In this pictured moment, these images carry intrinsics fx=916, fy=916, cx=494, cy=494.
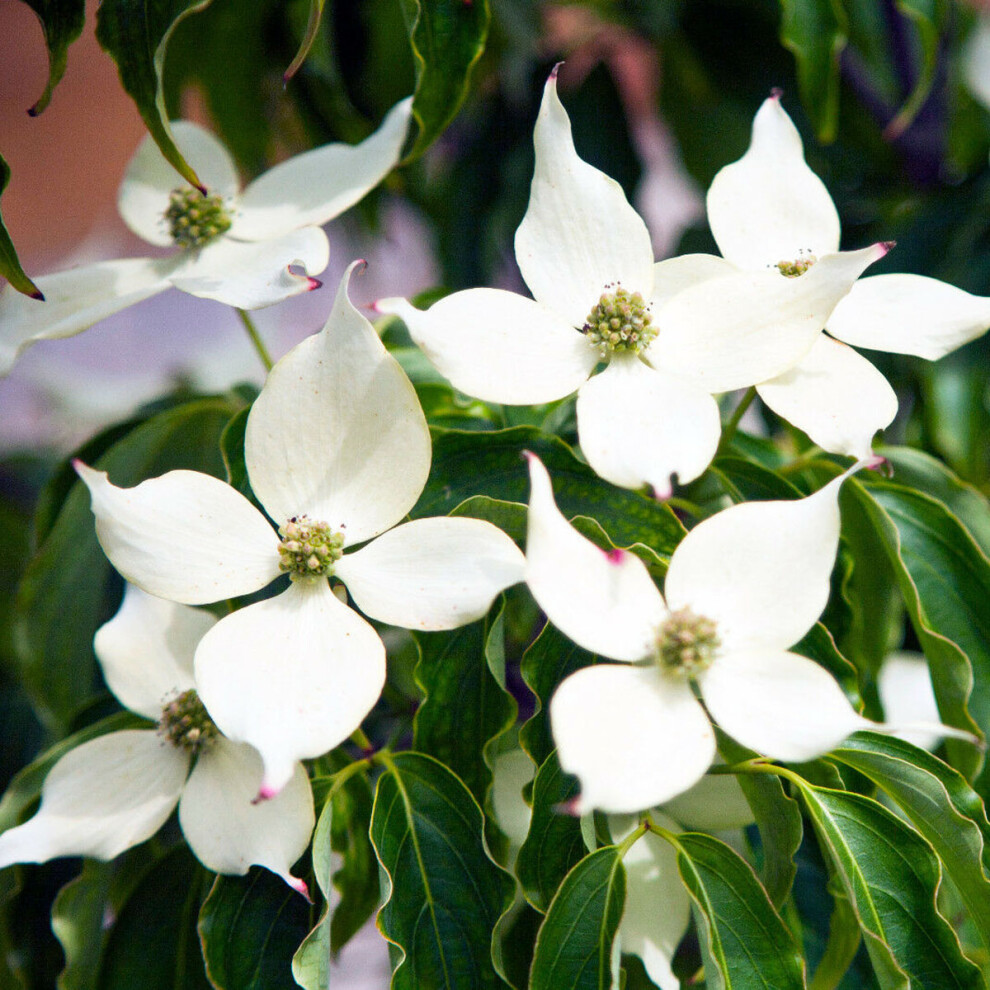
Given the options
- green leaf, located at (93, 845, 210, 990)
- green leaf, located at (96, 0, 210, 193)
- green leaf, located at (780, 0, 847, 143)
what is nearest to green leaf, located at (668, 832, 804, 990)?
green leaf, located at (93, 845, 210, 990)

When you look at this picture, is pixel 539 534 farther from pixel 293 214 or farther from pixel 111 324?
pixel 111 324

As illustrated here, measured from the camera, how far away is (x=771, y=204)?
485 millimetres

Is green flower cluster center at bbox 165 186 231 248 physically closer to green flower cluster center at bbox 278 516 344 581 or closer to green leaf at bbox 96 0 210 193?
green leaf at bbox 96 0 210 193

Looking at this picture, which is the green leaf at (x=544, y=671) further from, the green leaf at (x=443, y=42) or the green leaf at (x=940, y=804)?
the green leaf at (x=443, y=42)

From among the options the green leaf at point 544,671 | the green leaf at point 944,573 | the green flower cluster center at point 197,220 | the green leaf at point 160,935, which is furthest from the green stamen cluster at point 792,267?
the green leaf at point 160,935

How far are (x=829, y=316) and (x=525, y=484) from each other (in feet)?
0.52

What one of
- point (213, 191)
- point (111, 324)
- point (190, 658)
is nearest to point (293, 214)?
point (213, 191)

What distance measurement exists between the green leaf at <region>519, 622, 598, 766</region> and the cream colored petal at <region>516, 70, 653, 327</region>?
0.50 ft

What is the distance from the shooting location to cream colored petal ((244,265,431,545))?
0.39 metres

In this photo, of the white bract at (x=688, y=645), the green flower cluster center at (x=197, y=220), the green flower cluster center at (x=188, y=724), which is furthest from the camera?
the green flower cluster center at (x=197, y=220)

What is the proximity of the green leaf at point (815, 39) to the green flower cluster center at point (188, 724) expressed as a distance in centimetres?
57

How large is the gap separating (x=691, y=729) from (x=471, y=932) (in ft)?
0.49

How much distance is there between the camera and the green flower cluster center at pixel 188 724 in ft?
1.42

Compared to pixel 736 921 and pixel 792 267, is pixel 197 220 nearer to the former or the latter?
pixel 792 267
